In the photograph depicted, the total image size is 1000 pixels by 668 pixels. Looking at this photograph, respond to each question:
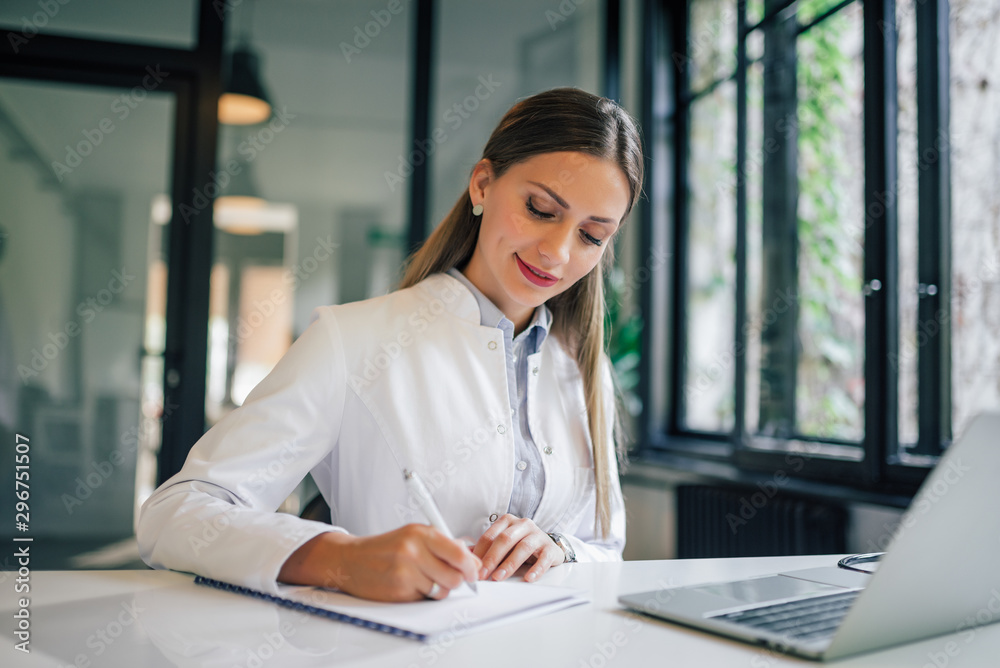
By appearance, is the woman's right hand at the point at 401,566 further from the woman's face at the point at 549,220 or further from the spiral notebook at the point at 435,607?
the woman's face at the point at 549,220

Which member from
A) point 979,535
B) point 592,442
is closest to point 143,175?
point 592,442

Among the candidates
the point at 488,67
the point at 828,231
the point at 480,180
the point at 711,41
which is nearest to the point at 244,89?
the point at 488,67

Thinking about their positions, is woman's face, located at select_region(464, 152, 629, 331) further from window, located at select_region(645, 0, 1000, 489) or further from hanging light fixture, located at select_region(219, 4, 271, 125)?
hanging light fixture, located at select_region(219, 4, 271, 125)

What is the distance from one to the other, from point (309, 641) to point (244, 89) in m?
3.50

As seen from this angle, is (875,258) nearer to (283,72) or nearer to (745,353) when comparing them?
(745,353)

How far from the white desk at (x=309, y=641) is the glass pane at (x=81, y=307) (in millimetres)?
2912

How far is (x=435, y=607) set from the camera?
787mm

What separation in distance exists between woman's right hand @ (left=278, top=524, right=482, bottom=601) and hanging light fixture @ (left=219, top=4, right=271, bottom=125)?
10.8 feet

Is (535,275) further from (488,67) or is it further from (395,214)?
(488,67)

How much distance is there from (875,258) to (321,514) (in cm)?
188

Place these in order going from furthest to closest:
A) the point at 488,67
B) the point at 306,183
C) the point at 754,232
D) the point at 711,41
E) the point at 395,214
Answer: the point at 488,67 → the point at 395,214 → the point at 306,183 → the point at 711,41 → the point at 754,232

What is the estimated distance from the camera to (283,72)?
3.79m

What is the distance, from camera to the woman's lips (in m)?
1.33

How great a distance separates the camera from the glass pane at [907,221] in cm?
237
